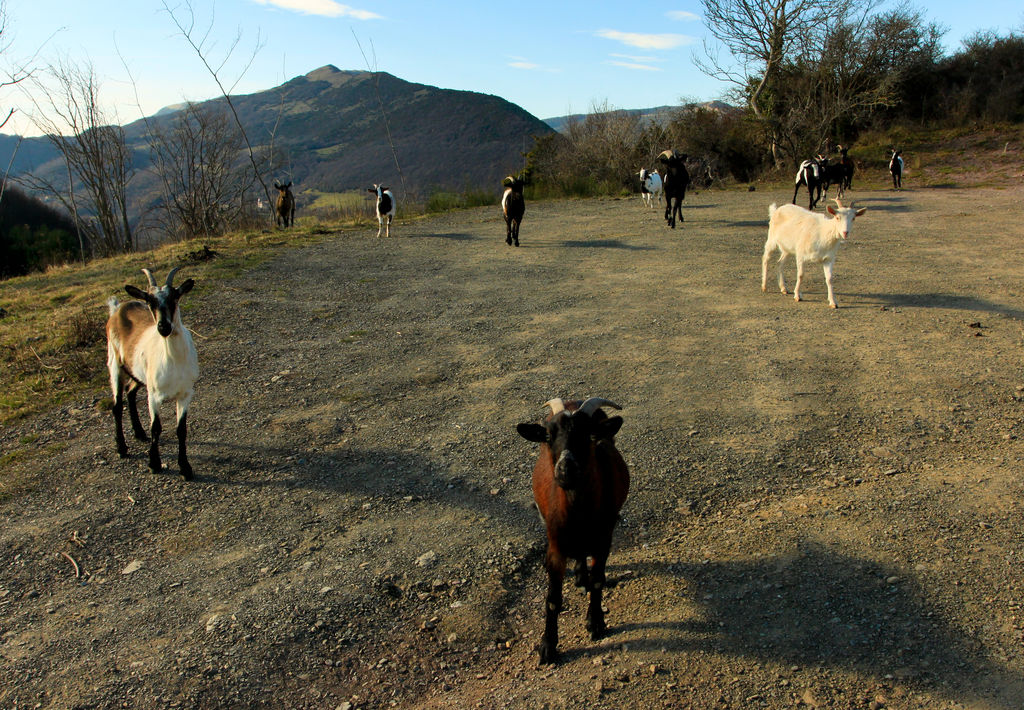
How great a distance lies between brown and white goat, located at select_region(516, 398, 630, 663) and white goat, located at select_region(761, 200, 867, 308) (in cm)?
708

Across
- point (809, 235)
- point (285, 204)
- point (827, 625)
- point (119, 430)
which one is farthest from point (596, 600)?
point (285, 204)

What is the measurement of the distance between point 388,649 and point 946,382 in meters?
5.95

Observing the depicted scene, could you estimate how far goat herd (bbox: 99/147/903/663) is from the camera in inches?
137

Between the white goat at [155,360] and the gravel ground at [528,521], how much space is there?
0.38 meters

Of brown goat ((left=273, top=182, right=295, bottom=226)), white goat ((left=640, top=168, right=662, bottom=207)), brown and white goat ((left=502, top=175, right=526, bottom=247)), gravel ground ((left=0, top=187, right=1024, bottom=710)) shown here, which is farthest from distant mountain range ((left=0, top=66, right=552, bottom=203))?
gravel ground ((left=0, top=187, right=1024, bottom=710))

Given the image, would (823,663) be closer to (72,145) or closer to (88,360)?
(88,360)

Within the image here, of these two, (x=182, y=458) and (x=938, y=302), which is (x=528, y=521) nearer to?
(x=182, y=458)

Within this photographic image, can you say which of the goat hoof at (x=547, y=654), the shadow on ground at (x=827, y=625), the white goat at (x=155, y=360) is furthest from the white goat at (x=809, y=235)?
the white goat at (x=155, y=360)

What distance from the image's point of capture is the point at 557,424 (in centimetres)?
345

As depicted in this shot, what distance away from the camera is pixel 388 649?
12.2 feet

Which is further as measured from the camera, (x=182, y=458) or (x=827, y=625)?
(x=182, y=458)

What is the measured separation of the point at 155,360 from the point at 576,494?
4104 mm

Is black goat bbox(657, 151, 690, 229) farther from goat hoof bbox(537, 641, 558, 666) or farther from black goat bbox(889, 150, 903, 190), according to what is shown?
goat hoof bbox(537, 641, 558, 666)

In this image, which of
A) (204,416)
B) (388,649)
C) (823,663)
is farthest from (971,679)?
(204,416)
